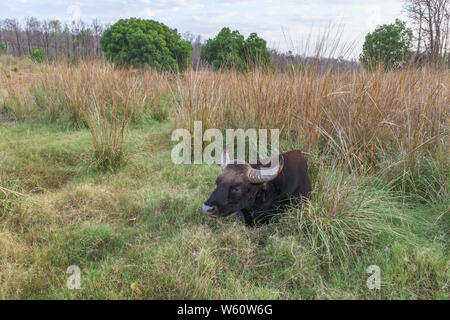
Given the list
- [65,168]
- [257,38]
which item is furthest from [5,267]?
[257,38]

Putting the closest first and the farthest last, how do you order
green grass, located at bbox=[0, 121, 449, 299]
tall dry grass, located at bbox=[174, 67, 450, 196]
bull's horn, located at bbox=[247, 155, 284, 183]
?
green grass, located at bbox=[0, 121, 449, 299]
bull's horn, located at bbox=[247, 155, 284, 183]
tall dry grass, located at bbox=[174, 67, 450, 196]

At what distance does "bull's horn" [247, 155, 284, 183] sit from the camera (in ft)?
8.00

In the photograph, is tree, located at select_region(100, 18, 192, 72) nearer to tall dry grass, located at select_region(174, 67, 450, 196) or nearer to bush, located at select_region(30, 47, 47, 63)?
bush, located at select_region(30, 47, 47, 63)

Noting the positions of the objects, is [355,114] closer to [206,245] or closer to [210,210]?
[210,210]

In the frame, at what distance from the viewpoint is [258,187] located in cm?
260

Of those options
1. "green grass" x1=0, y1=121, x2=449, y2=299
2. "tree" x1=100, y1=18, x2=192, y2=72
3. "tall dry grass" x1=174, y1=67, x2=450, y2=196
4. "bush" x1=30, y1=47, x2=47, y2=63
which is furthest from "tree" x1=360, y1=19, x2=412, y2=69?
"bush" x1=30, y1=47, x2=47, y2=63

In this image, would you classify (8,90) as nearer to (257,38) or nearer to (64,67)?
(64,67)

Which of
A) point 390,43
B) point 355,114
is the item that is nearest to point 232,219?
point 355,114

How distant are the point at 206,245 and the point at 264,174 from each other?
29.2 inches

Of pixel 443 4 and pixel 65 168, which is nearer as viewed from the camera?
pixel 65 168

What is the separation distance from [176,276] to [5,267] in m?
1.29

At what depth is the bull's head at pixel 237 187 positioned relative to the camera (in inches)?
94.0
